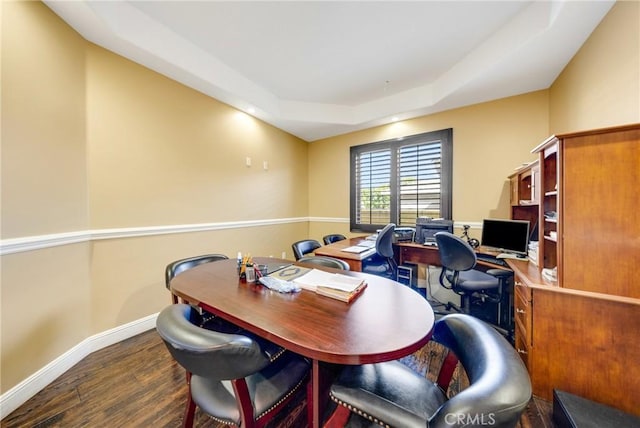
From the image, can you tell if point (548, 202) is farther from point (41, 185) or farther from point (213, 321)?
point (41, 185)

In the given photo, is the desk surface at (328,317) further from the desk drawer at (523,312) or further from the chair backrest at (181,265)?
the desk drawer at (523,312)

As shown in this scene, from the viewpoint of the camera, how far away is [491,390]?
0.57 m

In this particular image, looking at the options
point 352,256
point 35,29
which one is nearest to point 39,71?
point 35,29

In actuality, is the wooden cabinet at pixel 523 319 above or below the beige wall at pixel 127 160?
below

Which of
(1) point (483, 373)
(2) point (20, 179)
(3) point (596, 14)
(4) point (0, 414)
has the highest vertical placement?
(3) point (596, 14)

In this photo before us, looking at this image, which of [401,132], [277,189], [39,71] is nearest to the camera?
[39,71]

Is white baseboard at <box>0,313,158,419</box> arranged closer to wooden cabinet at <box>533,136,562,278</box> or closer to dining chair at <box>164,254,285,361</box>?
dining chair at <box>164,254,285,361</box>

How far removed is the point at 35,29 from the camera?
158 cm

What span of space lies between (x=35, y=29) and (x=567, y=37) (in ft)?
13.0

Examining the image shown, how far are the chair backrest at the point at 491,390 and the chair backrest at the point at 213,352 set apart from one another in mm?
579

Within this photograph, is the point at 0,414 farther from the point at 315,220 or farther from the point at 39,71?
A: the point at 315,220

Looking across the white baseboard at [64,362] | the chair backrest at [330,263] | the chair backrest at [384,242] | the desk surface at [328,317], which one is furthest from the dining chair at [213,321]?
the chair backrest at [384,242]

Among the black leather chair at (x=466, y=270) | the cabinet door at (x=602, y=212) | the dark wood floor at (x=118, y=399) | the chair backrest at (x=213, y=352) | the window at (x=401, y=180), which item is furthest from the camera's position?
the window at (x=401, y=180)

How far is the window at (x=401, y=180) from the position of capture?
3.29m
